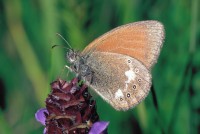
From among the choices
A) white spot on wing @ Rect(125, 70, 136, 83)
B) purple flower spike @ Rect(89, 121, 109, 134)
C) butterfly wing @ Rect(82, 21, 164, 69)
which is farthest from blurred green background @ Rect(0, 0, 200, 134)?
purple flower spike @ Rect(89, 121, 109, 134)

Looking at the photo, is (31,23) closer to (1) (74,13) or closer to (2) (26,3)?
(2) (26,3)

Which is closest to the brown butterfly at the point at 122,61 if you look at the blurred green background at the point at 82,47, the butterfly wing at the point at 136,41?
the butterfly wing at the point at 136,41

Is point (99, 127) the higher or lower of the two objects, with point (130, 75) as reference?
higher

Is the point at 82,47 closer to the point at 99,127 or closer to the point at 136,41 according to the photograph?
the point at 136,41

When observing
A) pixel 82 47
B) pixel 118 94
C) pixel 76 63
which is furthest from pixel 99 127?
pixel 82 47

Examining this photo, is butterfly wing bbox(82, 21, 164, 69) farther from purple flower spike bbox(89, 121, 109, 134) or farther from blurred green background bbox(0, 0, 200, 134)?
purple flower spike bbox(89, 121, 109, 134)


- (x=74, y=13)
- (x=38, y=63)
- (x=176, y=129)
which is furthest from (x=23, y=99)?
(x=176, y=129)
